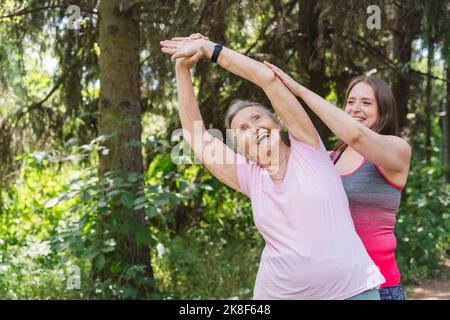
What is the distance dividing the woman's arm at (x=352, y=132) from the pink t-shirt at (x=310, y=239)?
11 centimetres

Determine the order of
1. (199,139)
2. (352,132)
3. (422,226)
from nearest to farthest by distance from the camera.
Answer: (352,132)
(199,139)
(422,226)

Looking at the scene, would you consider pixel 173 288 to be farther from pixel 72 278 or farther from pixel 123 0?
pixel 123 0

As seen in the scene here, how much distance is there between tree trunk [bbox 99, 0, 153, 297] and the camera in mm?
5664

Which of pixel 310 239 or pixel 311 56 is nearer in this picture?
pixel 310 239

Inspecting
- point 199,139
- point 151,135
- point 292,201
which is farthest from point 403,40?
point 292,201

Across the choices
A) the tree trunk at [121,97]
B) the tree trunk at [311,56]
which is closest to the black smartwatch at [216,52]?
the tree trunk at [121,97]

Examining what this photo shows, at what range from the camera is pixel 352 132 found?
2092mm

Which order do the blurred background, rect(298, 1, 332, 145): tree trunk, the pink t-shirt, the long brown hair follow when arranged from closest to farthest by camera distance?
the pink t-shirt
the long brown hair
the blurred background
rect(298, 1, 332, 145): tree trunk

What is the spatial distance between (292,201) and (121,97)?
4037 millimetres

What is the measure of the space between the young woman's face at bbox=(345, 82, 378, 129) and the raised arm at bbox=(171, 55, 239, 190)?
56cm

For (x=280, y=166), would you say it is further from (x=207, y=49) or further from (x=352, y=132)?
(x=207, y=49)

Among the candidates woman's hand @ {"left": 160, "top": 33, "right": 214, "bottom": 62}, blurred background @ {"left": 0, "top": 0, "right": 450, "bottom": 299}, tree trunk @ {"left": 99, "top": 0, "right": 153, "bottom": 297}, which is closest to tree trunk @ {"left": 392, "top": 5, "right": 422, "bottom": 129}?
blurred background @ {"left": 0, "top": 0, "right": 450, "bottom": 299}

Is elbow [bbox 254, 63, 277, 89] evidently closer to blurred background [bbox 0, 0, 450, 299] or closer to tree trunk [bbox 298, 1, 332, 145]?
blurred background [bbox 0, 0, 450, 299]

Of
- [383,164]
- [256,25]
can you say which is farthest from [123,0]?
[383,164]
